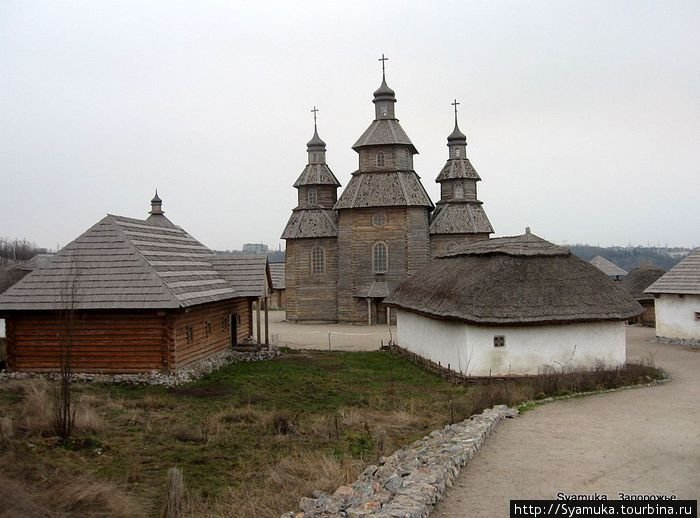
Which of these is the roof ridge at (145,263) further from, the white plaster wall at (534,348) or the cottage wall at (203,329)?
the white plaster wall at (534,348)

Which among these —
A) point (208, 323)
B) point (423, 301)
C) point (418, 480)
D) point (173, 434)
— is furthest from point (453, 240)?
point (418, 480)

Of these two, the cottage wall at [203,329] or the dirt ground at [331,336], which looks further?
the dirt ground at [331,336]

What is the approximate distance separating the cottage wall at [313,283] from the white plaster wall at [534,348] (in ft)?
72.3

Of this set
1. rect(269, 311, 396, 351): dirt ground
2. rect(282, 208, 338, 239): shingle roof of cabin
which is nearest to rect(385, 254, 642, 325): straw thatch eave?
rect(269, 311, 396, 351): dirt ground

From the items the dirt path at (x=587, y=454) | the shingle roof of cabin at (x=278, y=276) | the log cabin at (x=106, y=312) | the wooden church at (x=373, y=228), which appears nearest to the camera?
the dirt path at (x=587, y=454)

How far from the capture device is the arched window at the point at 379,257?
39.1 metres

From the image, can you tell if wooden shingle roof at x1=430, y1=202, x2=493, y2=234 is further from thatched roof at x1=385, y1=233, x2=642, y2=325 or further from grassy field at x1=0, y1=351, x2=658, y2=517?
grassy field at x1=0, y1=351, x2=658, y2=517

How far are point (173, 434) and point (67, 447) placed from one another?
1.83 m

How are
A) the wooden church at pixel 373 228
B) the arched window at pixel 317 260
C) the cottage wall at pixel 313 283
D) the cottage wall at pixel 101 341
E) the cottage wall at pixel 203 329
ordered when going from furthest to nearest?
the arched window at pixel 317 260 < the cottage wall at pixel 313 283 < the wooden church at pixel 373 228 < the cottage wall at pixel 203 329 < the cottage wall at pixel 101 341

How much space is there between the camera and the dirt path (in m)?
8.23

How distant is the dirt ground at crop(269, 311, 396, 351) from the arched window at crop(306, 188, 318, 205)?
26.2 feet

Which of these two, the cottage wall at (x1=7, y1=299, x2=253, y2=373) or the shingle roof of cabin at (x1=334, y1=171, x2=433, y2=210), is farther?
the shingle roof of cabin at (x1=334, y1=171, x2=433, y2=210)

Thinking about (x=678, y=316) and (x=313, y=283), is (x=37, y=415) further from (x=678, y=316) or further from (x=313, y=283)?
(x=313, y=283)

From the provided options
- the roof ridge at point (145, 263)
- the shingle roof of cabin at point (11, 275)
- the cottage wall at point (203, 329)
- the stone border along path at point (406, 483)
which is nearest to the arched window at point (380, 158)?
the cottage wall at point (203, 329)
